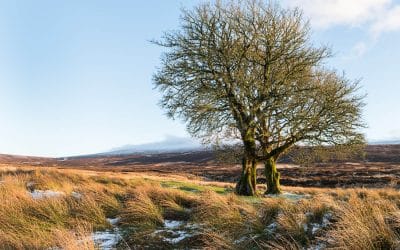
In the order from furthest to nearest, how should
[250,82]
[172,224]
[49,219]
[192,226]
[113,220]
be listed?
[250,82] < [113,220] < [49,219] < [172,224] < [192,226]

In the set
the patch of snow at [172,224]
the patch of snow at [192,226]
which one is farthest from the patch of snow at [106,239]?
the patch of snow at [192,226]

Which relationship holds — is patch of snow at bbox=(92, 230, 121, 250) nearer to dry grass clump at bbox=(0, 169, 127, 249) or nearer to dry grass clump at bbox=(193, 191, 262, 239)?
dry grass clump at bbox=(0, 169, 127, 249)

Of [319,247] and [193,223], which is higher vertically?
[193,223]

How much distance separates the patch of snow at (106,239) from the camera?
8.62 metres

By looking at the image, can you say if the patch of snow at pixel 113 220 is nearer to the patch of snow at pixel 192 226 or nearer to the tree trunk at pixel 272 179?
the patch of snow at pixel 192 226

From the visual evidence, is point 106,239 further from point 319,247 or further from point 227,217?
point 319,247

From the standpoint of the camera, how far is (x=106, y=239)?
362 inches

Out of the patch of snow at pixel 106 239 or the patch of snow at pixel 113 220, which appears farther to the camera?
the patch of snow at pixel 113 220

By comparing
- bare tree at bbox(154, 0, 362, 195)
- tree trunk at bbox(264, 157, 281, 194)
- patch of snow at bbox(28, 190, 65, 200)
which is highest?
bare tree at bbox(154, 0, 362, 195)

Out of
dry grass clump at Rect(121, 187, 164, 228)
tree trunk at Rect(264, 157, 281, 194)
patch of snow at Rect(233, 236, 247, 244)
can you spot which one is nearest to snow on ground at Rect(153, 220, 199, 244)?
dry grass clump at Rect(121, 187, 164, 228)

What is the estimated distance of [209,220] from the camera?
398 inches

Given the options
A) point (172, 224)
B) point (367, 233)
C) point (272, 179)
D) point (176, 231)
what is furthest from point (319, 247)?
point (272, 179)

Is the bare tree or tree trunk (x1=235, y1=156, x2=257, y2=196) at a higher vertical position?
the bare tree

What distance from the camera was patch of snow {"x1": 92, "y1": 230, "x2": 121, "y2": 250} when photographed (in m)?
8.62
